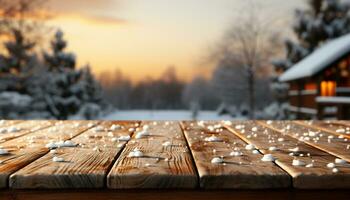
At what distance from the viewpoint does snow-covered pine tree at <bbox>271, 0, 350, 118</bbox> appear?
2391cm

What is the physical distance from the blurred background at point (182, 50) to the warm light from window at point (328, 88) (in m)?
0.04

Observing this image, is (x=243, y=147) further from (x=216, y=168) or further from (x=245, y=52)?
(x=245, y=52)

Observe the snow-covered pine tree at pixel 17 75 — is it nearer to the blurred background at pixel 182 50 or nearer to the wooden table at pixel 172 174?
the blurred background at pixel 182 50

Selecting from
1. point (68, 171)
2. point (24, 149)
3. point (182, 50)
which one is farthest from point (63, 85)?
point (68, 171)

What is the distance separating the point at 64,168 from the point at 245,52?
103 ft

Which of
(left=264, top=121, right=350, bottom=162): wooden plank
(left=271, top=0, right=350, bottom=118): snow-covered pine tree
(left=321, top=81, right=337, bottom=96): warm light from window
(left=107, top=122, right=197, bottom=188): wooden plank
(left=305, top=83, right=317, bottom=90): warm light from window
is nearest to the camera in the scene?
(left=107, top=122, right=197, bottom=188): wooden plank

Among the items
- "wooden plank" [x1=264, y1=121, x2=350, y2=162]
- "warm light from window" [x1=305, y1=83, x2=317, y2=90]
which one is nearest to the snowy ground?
"warm light from window" [x1=305, y1=83, x2=317, y2=90]

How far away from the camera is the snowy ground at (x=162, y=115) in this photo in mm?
37159

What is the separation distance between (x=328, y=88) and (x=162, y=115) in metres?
27.9

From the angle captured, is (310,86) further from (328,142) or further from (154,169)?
(154,169)

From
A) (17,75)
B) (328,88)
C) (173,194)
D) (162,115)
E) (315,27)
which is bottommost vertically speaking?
(162,115)

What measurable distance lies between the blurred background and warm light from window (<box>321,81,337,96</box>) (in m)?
0.04

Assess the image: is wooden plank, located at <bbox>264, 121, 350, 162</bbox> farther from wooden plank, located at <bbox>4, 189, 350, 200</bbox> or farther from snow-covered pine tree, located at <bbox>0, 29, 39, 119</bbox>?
snow-covered pine tree, located at <bbox>0, 29, 39, 119</bbox>

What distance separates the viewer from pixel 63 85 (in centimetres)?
2600
